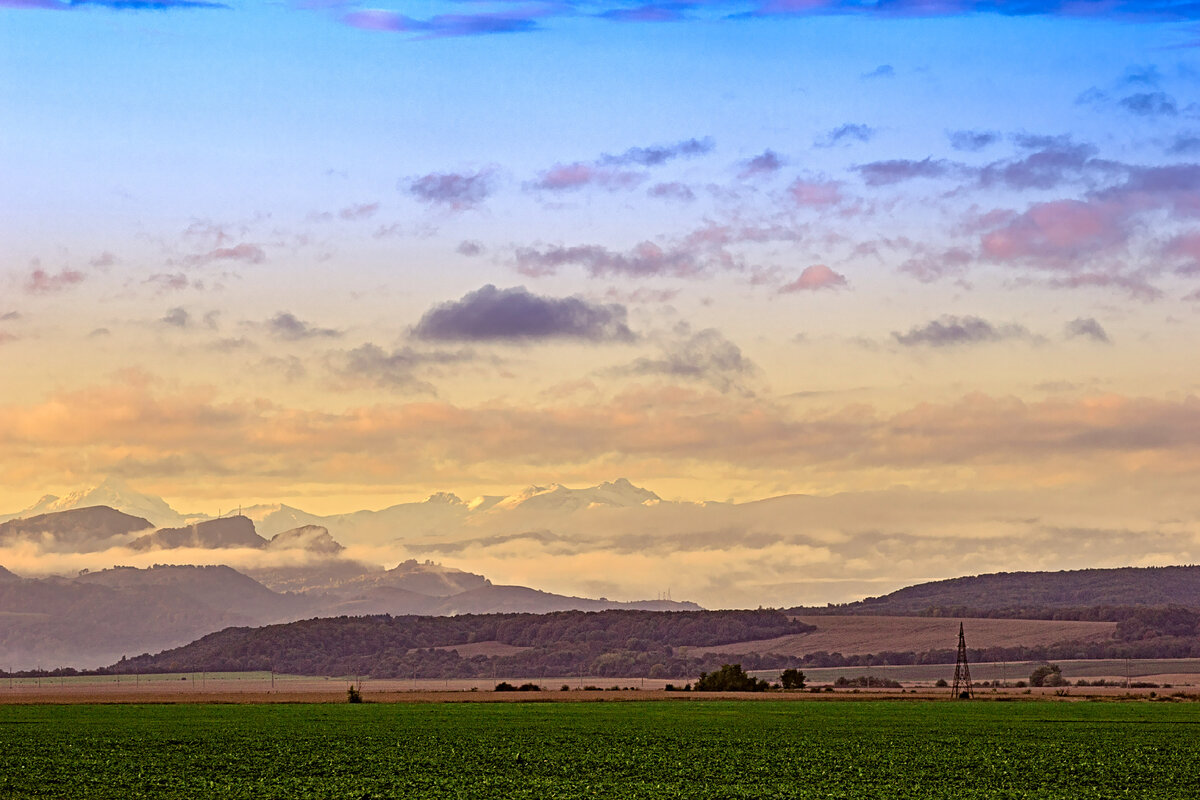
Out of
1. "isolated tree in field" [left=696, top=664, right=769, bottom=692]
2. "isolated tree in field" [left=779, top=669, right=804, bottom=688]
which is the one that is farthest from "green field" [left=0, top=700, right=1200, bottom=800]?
"isolated tree in field" [left=779, top=669, right=804, bottom=688]

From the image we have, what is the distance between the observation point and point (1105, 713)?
12231cm

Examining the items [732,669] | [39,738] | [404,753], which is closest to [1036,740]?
[404,753]

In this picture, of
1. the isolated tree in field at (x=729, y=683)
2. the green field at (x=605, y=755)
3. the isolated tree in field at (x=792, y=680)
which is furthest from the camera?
the isolated tree in field at (x=792, y=680)

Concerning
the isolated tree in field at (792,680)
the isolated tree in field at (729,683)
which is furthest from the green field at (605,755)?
the isolated tree in field at (792,680)

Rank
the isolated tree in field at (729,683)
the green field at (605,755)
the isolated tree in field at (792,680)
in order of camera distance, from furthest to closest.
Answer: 1. the isolated tree in field at (792,680)
2. the isolated tree in field at (729,683)
3. the green field at (605,755)

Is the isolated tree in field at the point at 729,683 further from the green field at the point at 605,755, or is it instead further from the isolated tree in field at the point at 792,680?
the green field at the point at 605,755

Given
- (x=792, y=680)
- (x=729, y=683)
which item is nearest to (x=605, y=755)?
(x=729, y=683)

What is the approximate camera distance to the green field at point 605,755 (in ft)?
189

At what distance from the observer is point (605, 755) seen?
74.3 metres

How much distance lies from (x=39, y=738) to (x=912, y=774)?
4997cm

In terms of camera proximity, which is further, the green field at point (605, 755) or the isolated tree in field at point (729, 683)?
the isolated tree in field at point (729, 683)

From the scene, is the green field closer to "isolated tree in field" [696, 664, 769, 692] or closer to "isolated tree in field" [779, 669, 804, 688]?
"isolated tree in field" [696, 664, 769, 692]

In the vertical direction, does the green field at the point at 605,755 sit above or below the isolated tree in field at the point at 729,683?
below

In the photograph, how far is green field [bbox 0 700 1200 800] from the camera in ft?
189
